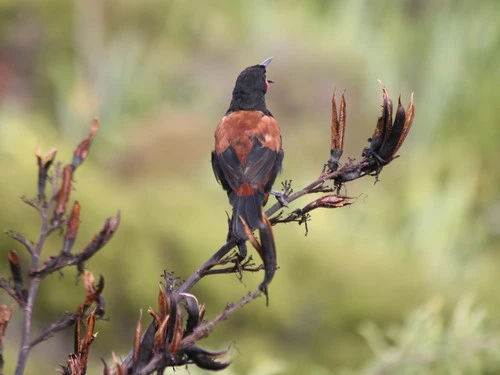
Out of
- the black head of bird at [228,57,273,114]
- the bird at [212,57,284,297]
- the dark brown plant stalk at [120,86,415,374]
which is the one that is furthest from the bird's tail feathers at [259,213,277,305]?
the black head of bird at [228,57,273,114]

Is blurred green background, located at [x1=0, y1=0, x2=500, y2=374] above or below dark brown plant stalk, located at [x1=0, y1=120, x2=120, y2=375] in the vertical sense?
above

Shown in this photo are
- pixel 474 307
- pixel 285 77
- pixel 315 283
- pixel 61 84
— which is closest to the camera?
pixel 474 307

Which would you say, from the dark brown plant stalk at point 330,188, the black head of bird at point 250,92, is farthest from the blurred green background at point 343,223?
the black head of bird at point 250,92

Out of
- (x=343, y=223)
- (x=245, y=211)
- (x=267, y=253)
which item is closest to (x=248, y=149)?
(x=245, y=211)

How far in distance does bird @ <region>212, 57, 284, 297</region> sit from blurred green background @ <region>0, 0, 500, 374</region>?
1.41 ft

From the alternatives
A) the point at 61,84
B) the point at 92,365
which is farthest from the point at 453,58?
the point at 61,84

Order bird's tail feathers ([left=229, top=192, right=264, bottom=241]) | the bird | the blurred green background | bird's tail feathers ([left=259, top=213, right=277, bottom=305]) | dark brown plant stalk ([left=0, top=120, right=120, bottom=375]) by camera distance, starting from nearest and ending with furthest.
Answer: bird's tail feathers ([left=259, top=213, right=277, bottom=305]) < dark brown plant stalk ([left=0, top=120, right=120, bottom=375]) < bird's tail feathers ([left=229, top=192, right=264, bottom=241]) < the bird < the blurred green background

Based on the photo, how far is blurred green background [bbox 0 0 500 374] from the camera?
203 inches

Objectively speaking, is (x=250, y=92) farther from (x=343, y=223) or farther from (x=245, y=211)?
(x=343, y=223)

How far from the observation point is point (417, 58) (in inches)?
219

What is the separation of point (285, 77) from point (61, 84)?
12.4 feet

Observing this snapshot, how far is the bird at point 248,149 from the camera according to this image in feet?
7.69

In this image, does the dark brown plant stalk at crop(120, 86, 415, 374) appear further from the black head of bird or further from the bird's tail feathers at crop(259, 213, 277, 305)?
the black head of bird

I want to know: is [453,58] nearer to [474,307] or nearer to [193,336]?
[474,307]
